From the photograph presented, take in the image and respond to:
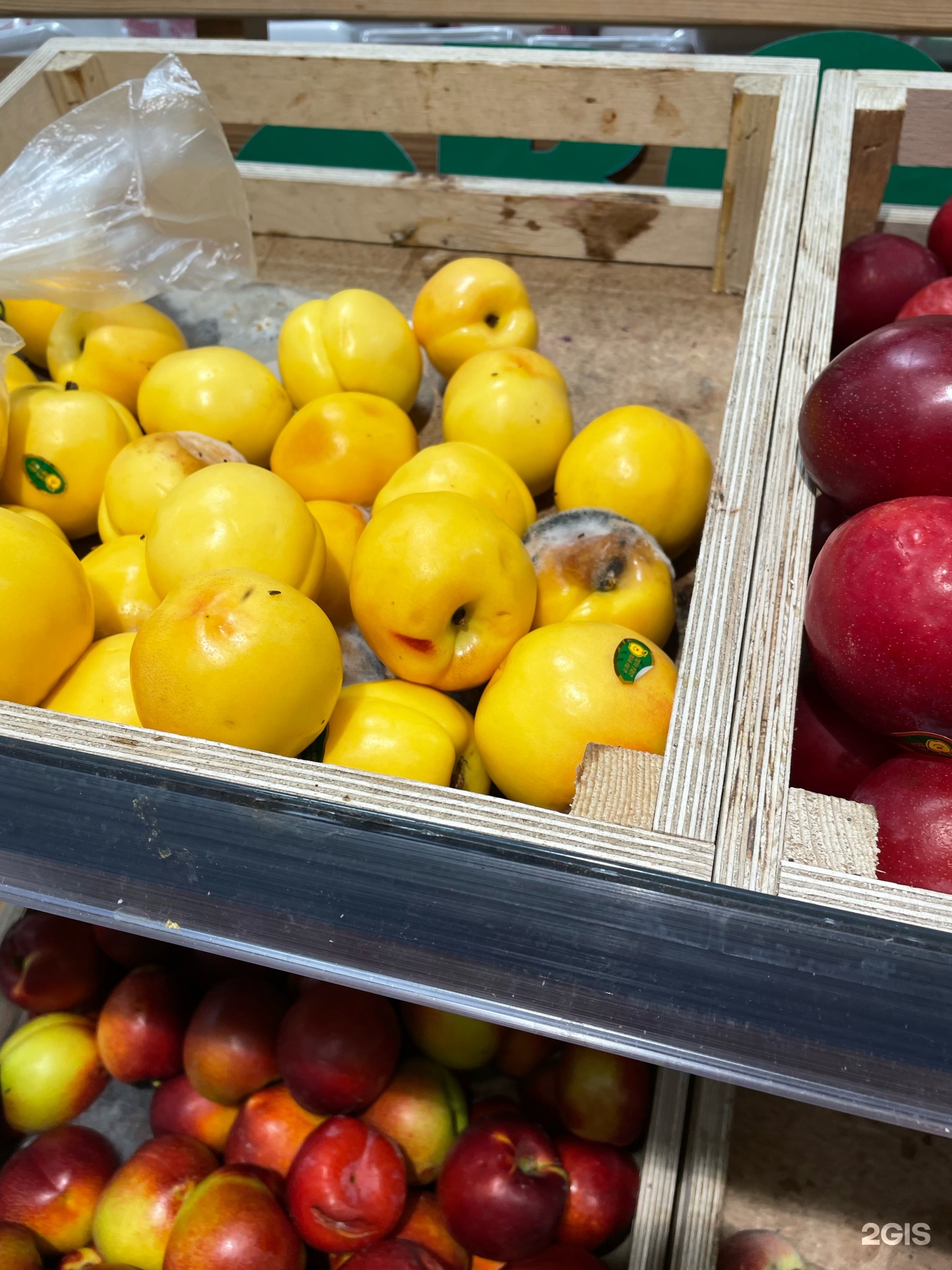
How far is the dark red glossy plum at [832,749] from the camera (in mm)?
755

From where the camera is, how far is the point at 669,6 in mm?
1574

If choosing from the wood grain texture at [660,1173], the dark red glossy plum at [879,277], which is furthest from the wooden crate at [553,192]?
the wood grain texture at [660,1173]

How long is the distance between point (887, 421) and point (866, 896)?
416 millimetres

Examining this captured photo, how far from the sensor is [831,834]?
51cm

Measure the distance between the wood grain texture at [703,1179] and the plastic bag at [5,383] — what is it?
1.01 m

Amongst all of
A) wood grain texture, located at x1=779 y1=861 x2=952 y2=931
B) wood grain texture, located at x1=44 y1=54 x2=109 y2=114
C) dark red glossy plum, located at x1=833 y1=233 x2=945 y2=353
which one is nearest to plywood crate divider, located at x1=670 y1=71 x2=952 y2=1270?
wood grain texture, located at x1=779 y1=861 x2=952 y2=931

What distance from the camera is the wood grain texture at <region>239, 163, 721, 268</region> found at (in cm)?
136

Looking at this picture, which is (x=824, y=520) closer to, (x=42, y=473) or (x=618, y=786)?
(x=618, y=786)

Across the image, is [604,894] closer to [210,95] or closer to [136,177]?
[136,177]

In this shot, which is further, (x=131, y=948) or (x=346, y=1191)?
(x=131, y=948)

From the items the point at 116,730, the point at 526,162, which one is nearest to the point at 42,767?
the point at 116,730

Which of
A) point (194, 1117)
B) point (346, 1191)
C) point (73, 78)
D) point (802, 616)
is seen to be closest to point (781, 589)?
point (802, 616)

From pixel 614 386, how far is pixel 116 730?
92 centimetres

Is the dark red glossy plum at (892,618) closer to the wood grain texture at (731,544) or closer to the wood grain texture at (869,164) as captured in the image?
the wood grain texture at (731,544)
